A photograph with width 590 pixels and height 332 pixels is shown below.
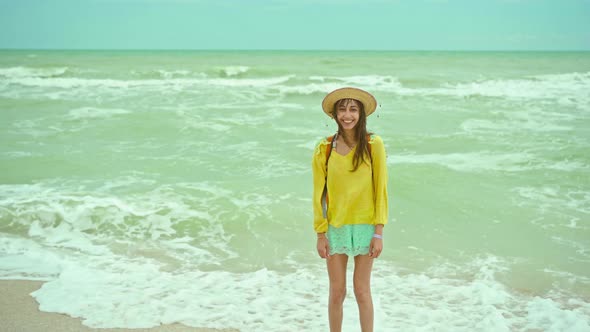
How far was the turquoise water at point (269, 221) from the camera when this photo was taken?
14.3ft

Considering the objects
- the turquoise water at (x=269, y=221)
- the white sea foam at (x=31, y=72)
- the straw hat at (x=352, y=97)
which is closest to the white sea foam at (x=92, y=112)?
the turquoise water at (x=269, y=221)

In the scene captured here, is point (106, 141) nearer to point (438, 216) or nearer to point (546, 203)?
point (438, 216)

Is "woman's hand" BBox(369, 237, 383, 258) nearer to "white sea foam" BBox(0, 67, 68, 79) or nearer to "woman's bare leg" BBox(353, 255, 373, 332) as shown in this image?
"woman's bare leg" BBox(353, 255, 373, 332)

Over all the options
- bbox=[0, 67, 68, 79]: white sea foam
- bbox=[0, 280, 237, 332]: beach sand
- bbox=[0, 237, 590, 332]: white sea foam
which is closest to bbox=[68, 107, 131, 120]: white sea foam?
bbox=[0, 237, 590, 332]: white sea foam

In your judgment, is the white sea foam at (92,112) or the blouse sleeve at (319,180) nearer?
the blouse sleeve at (319,180)

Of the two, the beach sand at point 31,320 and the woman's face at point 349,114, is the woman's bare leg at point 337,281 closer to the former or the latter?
the woman's face at point 349,114

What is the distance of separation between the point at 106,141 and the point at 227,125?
3337mm

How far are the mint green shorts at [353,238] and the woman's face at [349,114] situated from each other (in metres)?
0.58

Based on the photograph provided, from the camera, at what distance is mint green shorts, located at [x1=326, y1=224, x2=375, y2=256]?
9.95 feet

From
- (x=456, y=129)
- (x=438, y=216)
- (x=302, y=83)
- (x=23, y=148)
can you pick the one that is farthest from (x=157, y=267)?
(x=302, y=83)

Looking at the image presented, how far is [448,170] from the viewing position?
30.4 ft

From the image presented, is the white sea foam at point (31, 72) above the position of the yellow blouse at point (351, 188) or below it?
above

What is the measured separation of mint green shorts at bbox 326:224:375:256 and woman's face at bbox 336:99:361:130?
0.58 metres

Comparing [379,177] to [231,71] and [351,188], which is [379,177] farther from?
[231,71]
